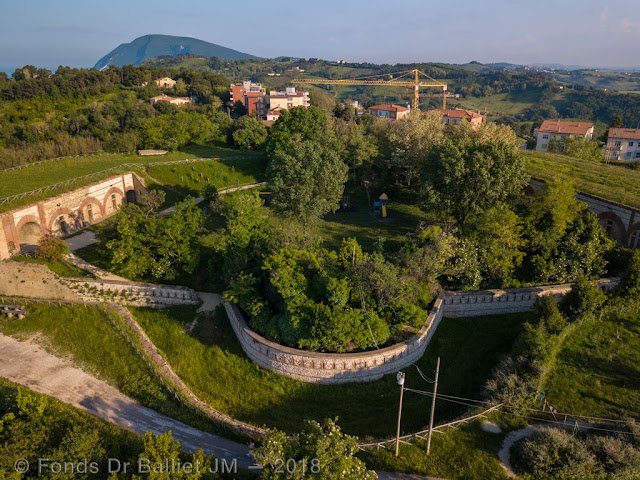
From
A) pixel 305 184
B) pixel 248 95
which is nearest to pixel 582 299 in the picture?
pixel 305 184

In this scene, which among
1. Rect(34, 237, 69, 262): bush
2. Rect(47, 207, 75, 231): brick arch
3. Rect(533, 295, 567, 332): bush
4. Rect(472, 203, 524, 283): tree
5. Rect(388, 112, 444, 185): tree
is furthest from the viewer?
Rect(388, 112, 444, 185): tree

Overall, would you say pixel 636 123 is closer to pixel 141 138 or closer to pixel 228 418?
pixel 141 138

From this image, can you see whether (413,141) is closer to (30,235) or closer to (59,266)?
(59,266)

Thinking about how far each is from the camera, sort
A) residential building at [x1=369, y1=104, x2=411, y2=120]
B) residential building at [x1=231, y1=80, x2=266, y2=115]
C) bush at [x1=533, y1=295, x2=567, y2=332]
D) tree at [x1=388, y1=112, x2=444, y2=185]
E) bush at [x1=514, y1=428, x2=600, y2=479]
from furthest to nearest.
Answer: residential building at [x1=369, y1=104, x2=411, y2=120], residential building at [x1=231, y1=80, x2=266, y2=115], tree at [x1=388, y1=112, x2=444, y2=185], bush at [x1=533, y1=295, x2=567, y2=332], bush at [x1=514, y1=428, x2=600, y2=479]

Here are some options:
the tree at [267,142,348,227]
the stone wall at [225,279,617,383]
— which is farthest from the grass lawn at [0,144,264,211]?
the stone wall at [225,279,617,383]

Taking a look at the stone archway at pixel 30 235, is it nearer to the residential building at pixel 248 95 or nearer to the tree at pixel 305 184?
the tree at pixel 305 184

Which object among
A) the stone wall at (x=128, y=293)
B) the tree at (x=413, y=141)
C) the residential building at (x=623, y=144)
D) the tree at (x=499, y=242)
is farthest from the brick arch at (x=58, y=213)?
the residential building at (x=623, y=144)

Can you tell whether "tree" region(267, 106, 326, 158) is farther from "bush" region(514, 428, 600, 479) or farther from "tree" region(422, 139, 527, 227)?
"bush" region(514, 428, 600, 479)
